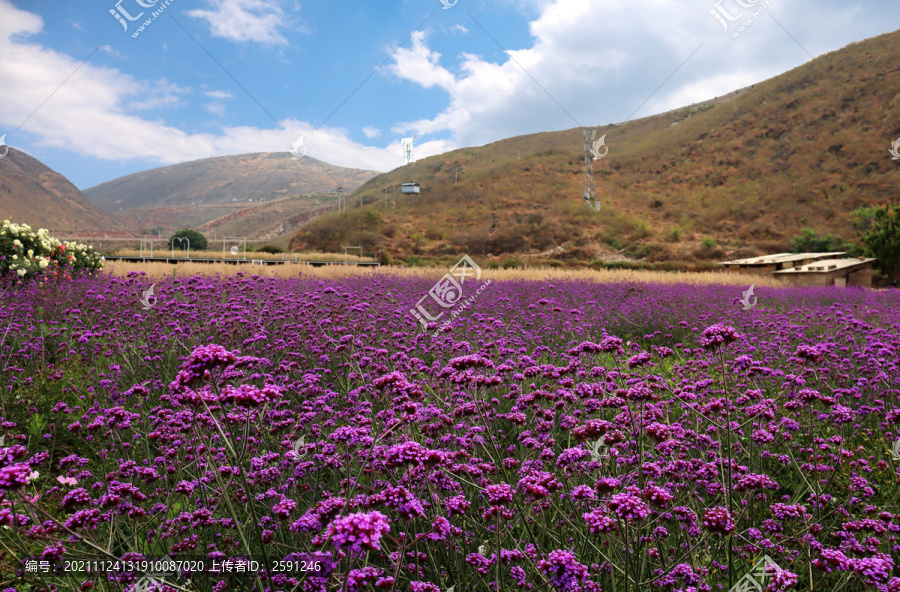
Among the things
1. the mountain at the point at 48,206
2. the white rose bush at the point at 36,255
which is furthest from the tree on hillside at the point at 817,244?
the mountain at the point at 48,206

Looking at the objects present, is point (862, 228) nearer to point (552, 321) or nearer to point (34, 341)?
point (552, 321)

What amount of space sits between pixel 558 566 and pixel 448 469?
0.87 meters

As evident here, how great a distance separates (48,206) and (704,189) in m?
196

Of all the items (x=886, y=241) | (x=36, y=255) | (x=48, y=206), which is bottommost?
(x=36, y=255)

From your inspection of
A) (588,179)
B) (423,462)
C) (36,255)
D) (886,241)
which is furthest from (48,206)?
(423,462)

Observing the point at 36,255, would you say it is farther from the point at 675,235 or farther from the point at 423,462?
the point at 675,235

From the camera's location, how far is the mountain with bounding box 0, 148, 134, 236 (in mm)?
139875

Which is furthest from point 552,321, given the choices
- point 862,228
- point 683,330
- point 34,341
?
point 862,228

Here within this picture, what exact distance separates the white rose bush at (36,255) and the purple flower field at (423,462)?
241 cm

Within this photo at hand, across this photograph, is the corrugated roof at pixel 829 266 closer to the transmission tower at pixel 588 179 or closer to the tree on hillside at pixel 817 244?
the tree on hillside at pixel 817 244

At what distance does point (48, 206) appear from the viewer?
160250 mm

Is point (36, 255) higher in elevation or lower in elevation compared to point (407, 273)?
higher

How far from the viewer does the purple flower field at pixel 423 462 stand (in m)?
1.95

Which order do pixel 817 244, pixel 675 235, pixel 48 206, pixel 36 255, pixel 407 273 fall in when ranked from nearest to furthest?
pixel 36 255
pixel 407 273
pixel 817 244
pixel 675 235
pixel 48 206
